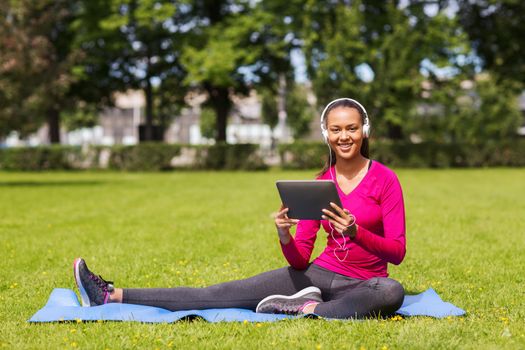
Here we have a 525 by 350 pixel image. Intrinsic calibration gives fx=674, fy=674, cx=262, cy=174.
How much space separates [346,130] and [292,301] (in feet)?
4.60

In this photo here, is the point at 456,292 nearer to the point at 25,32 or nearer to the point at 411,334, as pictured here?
the point at 411,334

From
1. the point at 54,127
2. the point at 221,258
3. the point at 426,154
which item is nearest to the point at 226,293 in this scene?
the point at 221,258

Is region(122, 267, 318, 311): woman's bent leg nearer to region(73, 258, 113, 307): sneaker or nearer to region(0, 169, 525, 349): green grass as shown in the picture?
region(73, 258, 113, 307): sneaker

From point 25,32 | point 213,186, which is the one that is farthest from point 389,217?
point 25,32

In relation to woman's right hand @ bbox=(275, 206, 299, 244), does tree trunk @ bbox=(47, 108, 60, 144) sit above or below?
above

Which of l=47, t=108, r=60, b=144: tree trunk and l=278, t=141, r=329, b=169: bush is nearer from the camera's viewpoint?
l=278, t=141, r=329, b=169: bush

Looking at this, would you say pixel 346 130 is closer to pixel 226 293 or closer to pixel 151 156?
pixel 226 293

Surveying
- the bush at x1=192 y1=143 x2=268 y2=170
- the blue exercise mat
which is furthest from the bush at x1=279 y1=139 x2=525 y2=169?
the blue exercise mat

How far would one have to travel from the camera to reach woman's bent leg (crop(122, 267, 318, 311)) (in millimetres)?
5367

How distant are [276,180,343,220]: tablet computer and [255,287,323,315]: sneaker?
2.51ft

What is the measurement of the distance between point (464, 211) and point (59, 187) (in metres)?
13.8

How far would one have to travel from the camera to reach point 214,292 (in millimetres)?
5418

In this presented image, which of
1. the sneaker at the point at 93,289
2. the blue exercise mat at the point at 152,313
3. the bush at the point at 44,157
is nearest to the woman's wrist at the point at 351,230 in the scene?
the blue exercise mat at the point at 152,313

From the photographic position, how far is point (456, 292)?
259 inches
